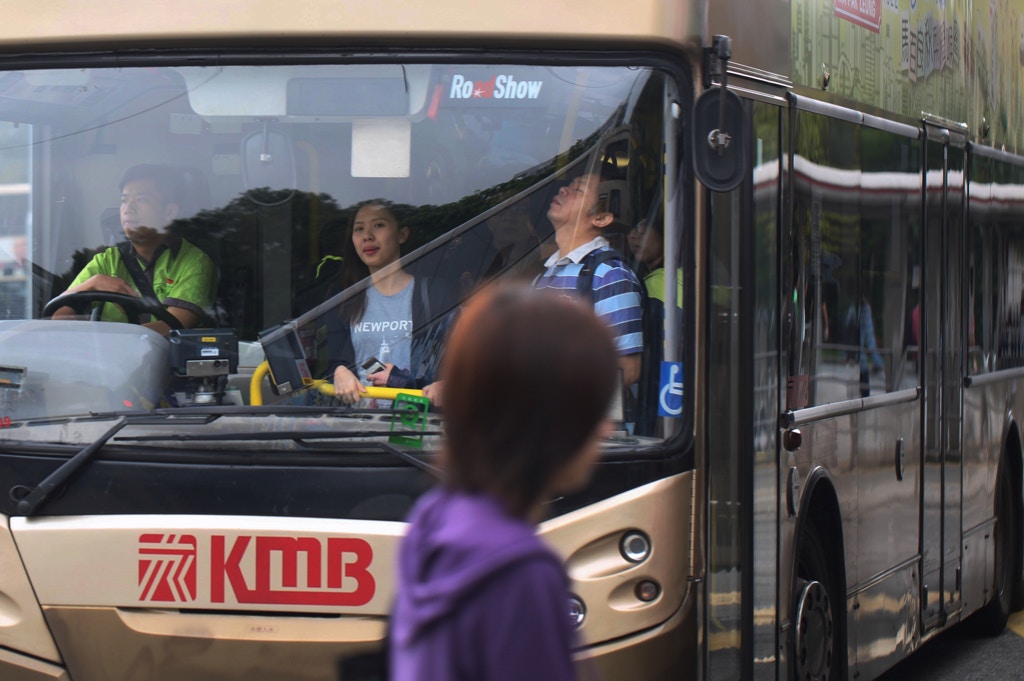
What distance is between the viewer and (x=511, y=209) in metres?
4.63

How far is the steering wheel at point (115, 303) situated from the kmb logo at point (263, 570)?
0.77 metres

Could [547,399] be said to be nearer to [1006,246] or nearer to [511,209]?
[511,209]

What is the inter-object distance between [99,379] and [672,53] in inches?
77.9

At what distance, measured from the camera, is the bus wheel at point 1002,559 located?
8.83m

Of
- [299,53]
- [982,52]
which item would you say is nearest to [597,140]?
[299,53]

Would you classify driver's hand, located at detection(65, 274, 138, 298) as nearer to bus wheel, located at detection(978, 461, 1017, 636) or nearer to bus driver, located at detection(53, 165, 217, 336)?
bus driver, located at detection(53, 165, 217, 336)

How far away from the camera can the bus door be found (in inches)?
276

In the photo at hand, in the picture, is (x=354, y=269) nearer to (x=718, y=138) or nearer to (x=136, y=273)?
(x=136, y=273)

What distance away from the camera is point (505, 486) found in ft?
6.22

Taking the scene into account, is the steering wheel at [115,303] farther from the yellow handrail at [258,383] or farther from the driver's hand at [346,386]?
the driver's hand at [346,386]

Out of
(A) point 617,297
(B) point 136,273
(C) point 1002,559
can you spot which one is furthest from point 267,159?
(C) point 1002,559

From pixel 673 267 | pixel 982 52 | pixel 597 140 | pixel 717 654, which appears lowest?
pixel 717 654

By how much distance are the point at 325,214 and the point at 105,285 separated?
0.75 metres

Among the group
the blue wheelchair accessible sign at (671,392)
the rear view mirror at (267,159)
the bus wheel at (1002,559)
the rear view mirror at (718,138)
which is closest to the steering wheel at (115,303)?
the rear view mirror at (267,159)
